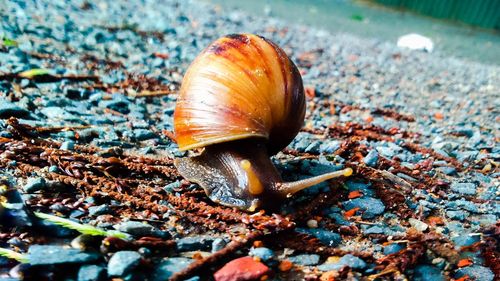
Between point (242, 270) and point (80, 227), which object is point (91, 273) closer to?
point (80, 227)

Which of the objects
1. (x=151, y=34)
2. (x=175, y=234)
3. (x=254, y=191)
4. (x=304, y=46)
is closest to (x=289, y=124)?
(x=254, y=191)

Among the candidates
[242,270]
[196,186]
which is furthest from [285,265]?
[196,186]

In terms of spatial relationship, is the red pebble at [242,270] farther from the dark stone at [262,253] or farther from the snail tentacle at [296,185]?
the snail tentacle at [296,185]

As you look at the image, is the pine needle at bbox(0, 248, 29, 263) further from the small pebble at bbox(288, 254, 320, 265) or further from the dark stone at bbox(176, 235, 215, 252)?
the small pebble at bbox(288, 254, 320, 265)

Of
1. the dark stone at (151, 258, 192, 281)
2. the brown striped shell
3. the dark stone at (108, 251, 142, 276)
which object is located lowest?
the dark stone at (151, 258, 192, 281)

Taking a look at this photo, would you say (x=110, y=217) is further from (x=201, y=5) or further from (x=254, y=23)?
(x=201, y=5)

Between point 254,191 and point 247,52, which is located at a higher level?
point 247,52

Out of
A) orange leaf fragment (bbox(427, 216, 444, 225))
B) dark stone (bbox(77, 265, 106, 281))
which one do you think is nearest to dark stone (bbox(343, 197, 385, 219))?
orange leaf fragment (bbox(427, 216, 444, 225))
